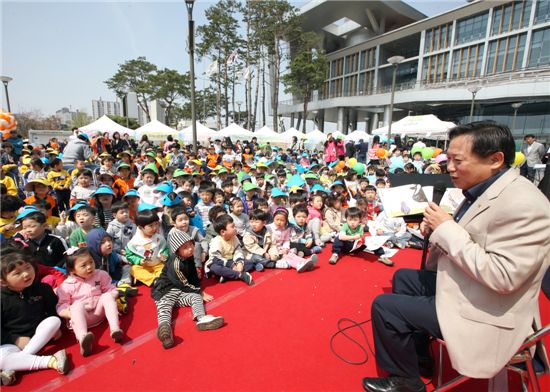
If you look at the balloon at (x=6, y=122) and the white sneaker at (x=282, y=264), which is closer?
the white sneaker at (x=282, y=264)

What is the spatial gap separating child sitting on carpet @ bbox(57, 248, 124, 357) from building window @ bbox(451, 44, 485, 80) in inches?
1201

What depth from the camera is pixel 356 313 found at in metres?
3.06

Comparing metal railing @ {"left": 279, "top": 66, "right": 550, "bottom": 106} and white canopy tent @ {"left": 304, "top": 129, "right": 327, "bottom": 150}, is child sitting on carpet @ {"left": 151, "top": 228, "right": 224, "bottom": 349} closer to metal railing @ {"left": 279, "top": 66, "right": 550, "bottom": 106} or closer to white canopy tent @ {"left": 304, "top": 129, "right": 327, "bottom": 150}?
white canopy tent @ {"left": 304, "top": 129, "right": 327, "bottom": 150}

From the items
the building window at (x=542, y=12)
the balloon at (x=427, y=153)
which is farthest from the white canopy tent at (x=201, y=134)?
the building window at (x=542, y=12)

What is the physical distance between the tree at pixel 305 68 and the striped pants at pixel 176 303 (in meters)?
27.8

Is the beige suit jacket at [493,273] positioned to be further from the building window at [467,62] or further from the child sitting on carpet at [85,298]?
the building window at [467,62]

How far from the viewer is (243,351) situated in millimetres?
2477

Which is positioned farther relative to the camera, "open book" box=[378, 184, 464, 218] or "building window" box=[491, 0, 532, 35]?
"building window" box=[491, 0, 532, 35]

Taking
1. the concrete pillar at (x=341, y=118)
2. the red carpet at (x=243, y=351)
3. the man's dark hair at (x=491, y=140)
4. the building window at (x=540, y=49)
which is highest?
the building window at (x=540, y=49)

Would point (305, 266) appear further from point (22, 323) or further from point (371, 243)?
point (22, 323)

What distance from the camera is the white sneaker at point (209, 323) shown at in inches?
107

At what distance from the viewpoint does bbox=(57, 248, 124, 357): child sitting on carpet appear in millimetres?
2562

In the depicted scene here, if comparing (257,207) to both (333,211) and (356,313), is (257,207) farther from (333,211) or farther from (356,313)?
(356,313)

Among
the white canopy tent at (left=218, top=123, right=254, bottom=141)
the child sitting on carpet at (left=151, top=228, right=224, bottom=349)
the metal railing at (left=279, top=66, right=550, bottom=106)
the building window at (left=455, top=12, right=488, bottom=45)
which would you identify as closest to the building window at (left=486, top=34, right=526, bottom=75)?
the building window at (left=455, top=12, right=488, bottom=45)
